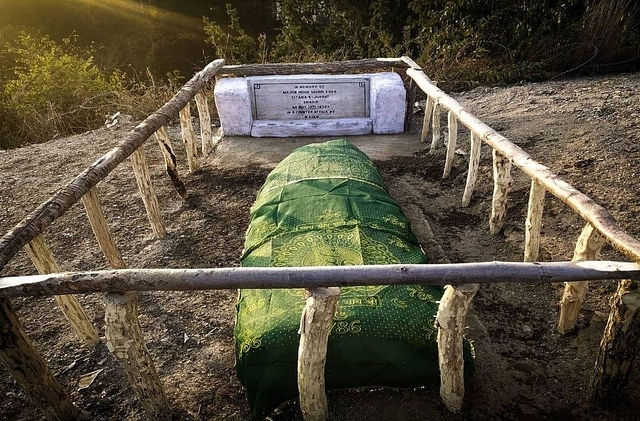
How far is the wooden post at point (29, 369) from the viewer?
7.15 ft

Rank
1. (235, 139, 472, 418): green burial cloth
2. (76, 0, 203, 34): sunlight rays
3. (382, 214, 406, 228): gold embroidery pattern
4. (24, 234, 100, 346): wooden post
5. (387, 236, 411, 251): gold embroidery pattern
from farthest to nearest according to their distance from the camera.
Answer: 1. (76, 0, 203, 34): sunlight rays
2. (382, 214, 406, 228): gold embroidery pattern
3. (387, 236, 411, 251): gold embroidery pattern
4. (24, 234, 100, 346): wooden post
5. (235, 139, 472, 418): green burial cloth

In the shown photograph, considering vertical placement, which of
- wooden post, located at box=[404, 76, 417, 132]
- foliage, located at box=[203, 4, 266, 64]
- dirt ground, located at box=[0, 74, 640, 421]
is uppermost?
foliage, located at box=[203, 4, 266, 64]

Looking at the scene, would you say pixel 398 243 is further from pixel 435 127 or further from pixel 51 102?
pixel 51 102

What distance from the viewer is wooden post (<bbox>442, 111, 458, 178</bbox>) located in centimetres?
502

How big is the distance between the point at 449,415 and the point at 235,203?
3237 millimetres

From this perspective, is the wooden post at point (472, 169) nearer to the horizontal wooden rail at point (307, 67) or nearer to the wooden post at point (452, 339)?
the wooden post at point (452, 339)

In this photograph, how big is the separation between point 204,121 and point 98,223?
303 cm

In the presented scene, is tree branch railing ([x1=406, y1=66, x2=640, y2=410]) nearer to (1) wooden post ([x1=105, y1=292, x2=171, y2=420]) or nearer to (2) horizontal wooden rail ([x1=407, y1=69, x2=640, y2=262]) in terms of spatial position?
(2) horizontal wooden rail ([x1=407, y1=69, x2=640, y2=262])

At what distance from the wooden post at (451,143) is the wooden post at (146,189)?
3109mm

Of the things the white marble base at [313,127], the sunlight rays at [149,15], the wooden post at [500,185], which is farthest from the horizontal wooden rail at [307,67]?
the sunlight rays at [149,15]

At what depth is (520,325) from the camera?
323 centimetres

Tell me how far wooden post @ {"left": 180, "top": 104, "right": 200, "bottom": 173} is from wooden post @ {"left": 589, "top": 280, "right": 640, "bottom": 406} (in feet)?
15.4

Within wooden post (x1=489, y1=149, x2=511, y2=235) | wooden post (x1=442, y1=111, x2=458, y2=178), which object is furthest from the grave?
wooden post (x1=489, y1=149, x2=511, y2=235)

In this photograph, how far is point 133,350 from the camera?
2.29 meters
